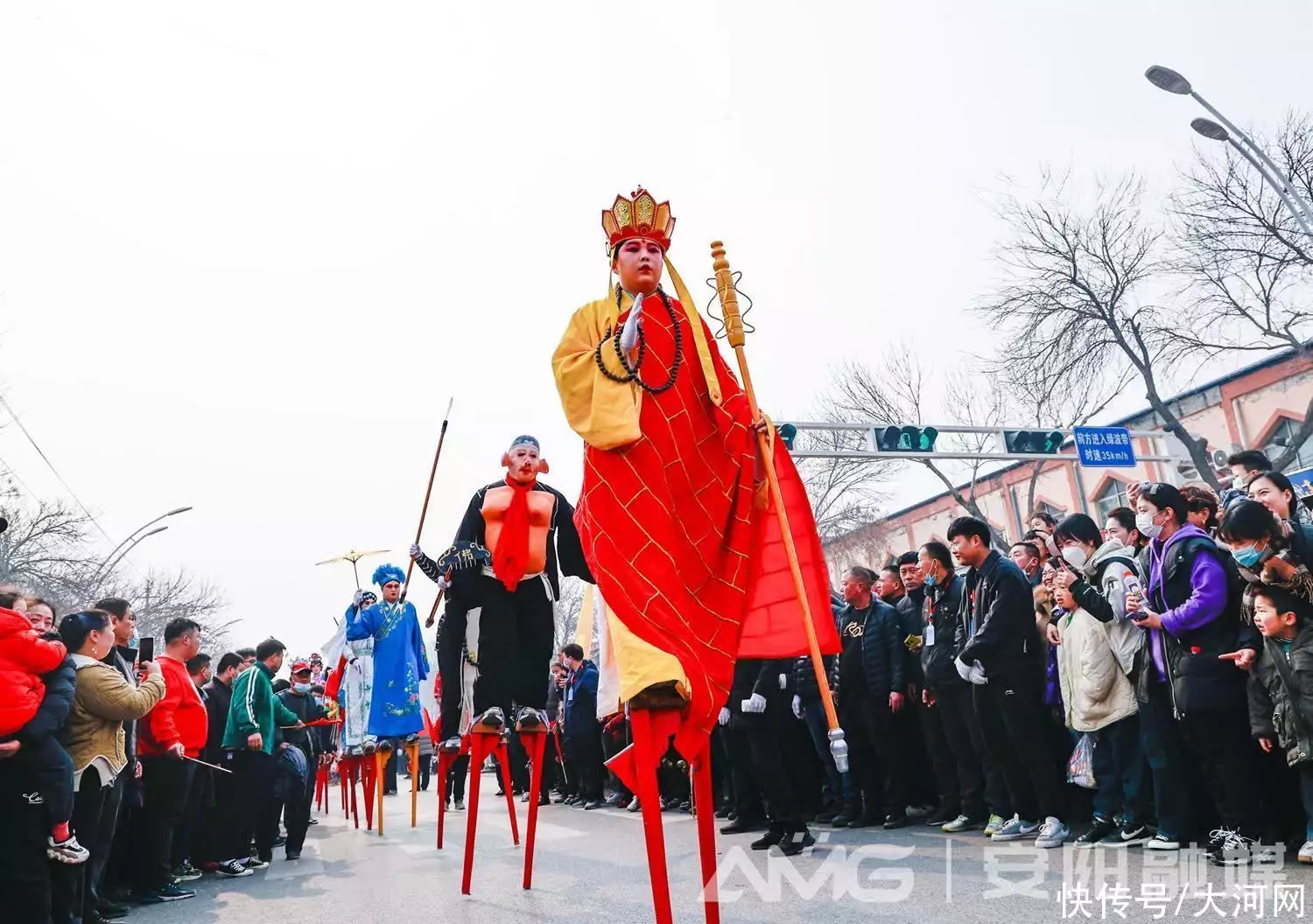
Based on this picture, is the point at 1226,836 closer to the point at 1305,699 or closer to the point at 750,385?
the point at 1305,699

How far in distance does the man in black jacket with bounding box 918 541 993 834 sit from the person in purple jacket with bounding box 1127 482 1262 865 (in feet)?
Answer: 4.15

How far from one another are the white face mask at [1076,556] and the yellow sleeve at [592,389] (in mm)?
3725

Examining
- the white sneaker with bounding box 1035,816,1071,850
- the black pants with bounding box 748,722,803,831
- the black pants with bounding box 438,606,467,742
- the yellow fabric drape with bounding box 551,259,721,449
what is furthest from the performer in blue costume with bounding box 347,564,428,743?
the yellow fabric drape with bounding box 551,259,721,449

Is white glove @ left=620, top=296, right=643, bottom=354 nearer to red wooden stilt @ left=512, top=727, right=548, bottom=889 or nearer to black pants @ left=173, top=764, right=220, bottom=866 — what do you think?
red wooden stilt @ left=512, top=727, right=548, bottom=889

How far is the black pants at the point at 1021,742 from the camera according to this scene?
19.9 ft

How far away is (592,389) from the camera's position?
406 cm

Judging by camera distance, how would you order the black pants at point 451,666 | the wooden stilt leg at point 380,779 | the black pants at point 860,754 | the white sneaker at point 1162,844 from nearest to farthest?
1. the white sneaker at point 1162,844
2. the black pants at point 451,666
3. the black pants at point 860,754
4. the wooden stilt leg at point 380,779

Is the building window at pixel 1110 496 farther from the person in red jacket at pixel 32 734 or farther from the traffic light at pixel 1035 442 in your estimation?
the person in red jacket at pixel 32 734

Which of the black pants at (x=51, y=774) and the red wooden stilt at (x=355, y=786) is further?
the red wooden stilt at (x=355, y=786)

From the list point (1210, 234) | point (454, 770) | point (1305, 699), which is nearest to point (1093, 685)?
point (1305, 699)

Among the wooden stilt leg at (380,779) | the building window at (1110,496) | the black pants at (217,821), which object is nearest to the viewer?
the black pants at (217,821)

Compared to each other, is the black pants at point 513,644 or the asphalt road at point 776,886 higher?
the black pants at point 513,644

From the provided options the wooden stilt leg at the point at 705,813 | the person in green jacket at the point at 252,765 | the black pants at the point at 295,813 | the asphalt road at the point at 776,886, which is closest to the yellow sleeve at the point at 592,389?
the wooden stilt leg at the point at 705,813

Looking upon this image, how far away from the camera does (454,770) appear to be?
12.4m
